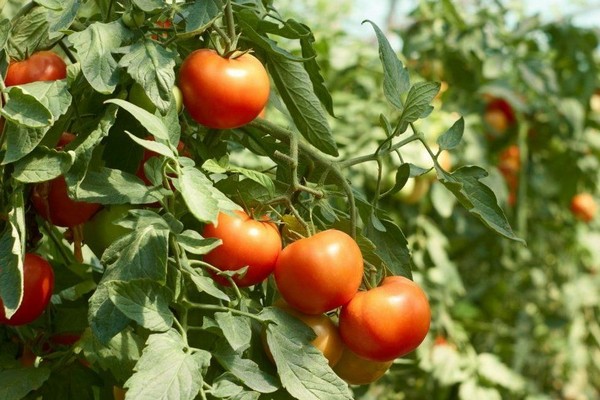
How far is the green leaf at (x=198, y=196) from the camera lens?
0.59 meters

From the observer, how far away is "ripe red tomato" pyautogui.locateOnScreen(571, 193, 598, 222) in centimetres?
253

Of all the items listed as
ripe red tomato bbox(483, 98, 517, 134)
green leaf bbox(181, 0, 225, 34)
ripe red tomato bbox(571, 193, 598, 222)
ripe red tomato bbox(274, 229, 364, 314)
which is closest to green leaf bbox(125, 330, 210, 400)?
ripe red tomato bbox(274, 229, 364, 314)

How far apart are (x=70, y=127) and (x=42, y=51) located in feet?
0.22

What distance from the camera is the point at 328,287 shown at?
0.71 metres

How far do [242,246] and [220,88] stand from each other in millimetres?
117

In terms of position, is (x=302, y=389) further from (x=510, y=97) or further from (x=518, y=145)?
(x=518, y=145)

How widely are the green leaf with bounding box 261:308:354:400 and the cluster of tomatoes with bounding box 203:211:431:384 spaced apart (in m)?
0.03

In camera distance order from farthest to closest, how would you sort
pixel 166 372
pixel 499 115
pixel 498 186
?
pixel 499 115, pixel 498 186, pixel 166 372

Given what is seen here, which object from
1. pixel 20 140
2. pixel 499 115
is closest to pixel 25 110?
pixel 20 140

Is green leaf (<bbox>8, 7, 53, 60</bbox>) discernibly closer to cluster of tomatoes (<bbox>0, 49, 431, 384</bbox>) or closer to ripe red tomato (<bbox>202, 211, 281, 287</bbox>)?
cluster of tomatoes (<bbox>0, 49, 431, 384</bbox>)

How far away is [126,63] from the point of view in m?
0.66

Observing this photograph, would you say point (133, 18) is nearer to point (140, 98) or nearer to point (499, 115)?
point (140, 98)

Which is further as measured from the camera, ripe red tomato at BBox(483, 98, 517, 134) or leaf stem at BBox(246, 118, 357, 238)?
ripe red tomato at BBox(483, 98, 517, 134)

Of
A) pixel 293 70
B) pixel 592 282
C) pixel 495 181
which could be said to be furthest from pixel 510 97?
pixel 293 70
